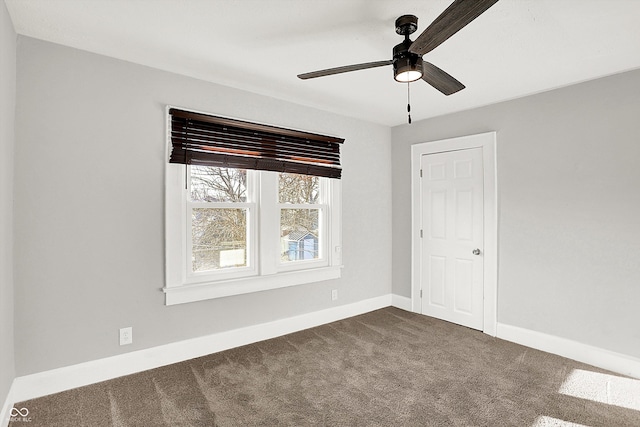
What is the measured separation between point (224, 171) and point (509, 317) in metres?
3.16

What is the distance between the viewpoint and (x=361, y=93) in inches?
132

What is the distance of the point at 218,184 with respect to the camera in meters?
3.13

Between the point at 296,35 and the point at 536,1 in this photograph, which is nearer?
the point at 536,1

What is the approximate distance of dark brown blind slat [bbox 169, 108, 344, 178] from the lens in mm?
2845

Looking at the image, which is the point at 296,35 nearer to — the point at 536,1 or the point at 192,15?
the point at 192,15

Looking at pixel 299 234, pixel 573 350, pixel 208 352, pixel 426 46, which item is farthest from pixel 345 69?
pixel 573 350

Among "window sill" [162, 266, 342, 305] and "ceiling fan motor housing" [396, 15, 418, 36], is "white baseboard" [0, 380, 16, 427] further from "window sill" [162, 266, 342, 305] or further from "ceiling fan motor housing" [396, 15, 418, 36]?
"ceiling fan motor housing" [396, 15, 418, 36]

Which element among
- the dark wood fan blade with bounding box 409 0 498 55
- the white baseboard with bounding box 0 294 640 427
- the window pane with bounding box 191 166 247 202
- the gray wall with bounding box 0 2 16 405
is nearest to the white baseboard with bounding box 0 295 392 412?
the white baseboard with bounding box 0 294 640 427

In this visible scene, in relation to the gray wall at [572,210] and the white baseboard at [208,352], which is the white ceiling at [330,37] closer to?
the gray wall at [572,210]

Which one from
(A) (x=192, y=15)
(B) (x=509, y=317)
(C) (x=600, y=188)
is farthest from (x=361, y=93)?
(B) (x=509, y=317)

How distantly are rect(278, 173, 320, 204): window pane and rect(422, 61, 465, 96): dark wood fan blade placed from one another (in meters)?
1.80

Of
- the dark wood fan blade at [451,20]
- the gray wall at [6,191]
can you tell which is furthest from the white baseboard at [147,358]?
the dark wood fan blade at [451,20]

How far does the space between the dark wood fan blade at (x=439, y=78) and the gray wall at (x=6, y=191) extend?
7.80ft

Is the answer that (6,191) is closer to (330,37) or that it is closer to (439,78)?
(330,37)
